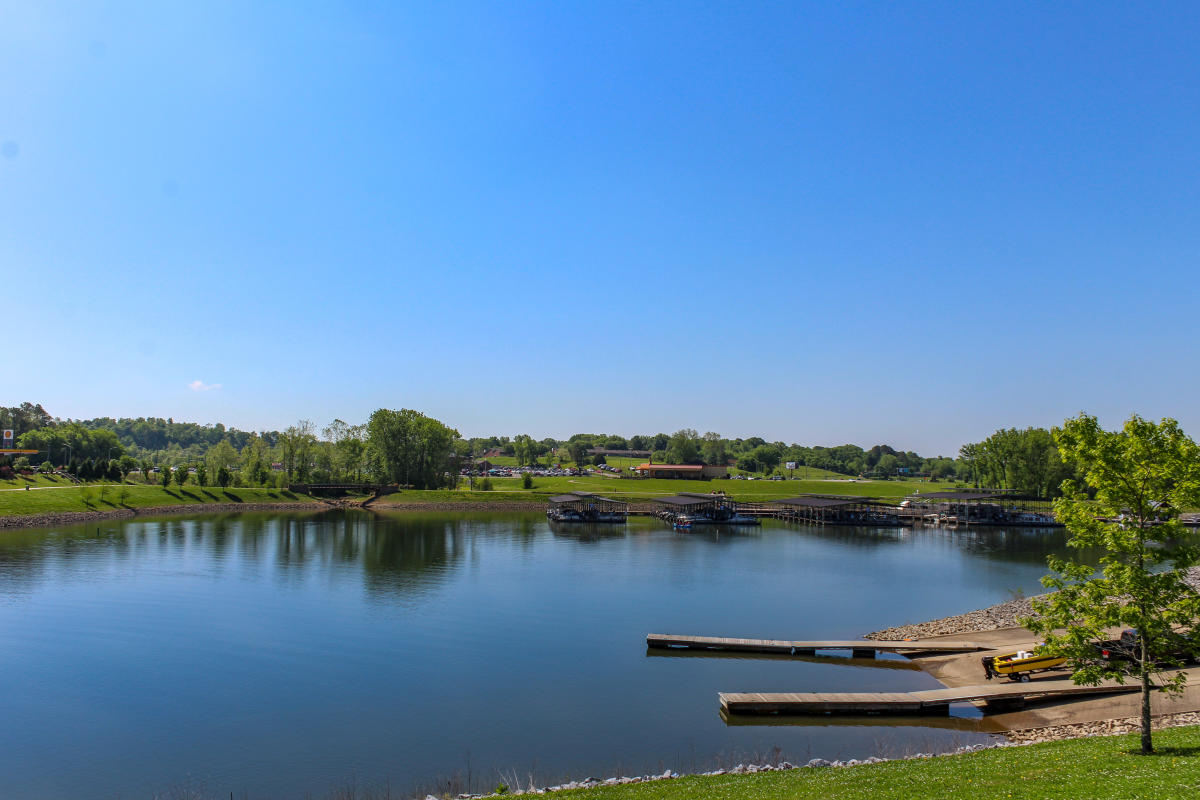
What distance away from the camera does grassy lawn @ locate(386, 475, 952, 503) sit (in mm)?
113125

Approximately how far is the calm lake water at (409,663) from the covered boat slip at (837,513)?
3138 centimetres

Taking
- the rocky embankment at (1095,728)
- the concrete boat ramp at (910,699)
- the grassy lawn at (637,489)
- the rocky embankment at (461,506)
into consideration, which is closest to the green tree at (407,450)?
the grassy lawn at (637,489)

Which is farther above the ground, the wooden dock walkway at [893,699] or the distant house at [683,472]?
the distant house at [683,472]

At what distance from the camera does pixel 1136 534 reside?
15.9 meters

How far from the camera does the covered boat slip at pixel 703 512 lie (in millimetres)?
93625

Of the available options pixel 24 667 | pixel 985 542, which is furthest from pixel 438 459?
pixel 24 667

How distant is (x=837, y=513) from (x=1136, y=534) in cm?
8587

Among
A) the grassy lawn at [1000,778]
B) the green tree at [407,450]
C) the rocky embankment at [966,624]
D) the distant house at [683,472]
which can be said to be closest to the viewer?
the grassy lawn at [1000,778]

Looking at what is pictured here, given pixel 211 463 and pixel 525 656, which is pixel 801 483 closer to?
pixel 211 463

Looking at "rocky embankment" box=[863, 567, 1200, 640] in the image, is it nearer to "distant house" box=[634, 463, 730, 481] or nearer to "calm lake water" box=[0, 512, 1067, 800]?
"calm lake water" box=[0, 512, 1067, 800]

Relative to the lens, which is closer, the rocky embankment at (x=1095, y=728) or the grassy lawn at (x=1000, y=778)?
the grassy lawn at (x=1000, y=778)

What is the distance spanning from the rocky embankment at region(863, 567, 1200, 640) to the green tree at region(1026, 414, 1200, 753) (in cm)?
1876

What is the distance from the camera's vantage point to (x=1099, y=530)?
1630 cm

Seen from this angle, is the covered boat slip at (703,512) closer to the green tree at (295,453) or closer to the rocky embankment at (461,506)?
the rocky embankment at (461,506)
